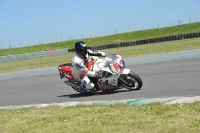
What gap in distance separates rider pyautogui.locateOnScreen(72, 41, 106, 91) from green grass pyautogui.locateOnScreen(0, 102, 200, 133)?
2.25 m

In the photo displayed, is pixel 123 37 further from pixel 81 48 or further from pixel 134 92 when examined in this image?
pixel 134 92

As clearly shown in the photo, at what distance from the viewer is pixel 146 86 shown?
441 inches

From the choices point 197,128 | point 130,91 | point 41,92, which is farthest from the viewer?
point 41,92

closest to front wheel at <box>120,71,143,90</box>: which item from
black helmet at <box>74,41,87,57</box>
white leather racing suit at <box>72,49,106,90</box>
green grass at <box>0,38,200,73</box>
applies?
white leather racing suit at <box>72,49,106,90</box>

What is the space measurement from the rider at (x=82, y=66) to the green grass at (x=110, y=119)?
2.25 meters

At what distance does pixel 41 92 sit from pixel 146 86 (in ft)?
10.8

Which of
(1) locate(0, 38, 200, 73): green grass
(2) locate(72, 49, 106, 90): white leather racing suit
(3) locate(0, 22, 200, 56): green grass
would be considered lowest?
(3) locate(0, 22, 200, 56): green grass

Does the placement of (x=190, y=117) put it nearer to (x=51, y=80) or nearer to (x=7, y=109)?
(x=7, y=109)

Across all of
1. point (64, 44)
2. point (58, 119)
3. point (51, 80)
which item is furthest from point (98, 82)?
point (64, 44)

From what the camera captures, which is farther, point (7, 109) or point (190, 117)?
point (7, 109)

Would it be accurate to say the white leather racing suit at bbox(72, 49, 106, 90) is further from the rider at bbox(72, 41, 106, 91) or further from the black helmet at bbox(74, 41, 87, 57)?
the black helmet at bbox(74, 41, 87, 57)

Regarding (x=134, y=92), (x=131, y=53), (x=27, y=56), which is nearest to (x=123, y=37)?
(x=27, y=56)

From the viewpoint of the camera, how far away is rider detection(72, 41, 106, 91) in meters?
10.9

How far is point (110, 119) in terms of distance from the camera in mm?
6906
